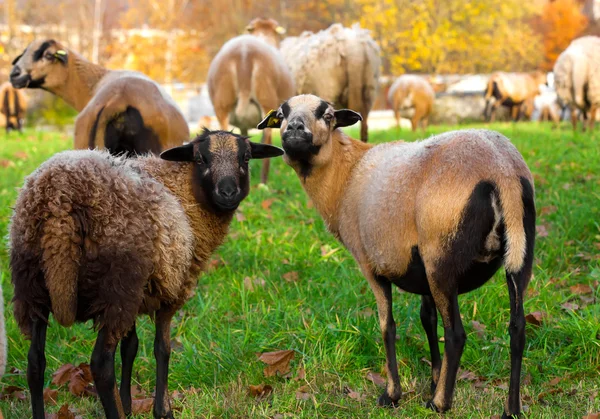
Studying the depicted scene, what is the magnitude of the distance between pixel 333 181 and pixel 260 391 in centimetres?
135

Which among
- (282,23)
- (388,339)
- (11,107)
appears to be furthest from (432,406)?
(282,23)

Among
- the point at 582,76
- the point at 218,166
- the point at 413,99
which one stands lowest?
the point at 413,99

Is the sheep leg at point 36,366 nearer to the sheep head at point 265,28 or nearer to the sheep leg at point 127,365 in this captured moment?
the sheep leg at point 127,365

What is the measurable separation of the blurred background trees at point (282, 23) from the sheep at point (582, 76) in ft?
45.6

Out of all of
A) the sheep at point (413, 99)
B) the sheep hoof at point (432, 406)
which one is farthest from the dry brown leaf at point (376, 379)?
the sheep at point (413, 99)

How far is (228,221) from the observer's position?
4246 millimetres

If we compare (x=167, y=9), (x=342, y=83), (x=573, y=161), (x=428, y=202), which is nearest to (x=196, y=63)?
(x=167, y=9)

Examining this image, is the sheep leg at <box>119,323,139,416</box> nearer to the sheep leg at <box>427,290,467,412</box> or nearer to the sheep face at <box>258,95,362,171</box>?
the sheep face at <box>258,95,362,171</box>

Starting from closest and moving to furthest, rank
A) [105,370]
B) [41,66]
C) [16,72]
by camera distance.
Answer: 1. [105,370]
2. [16,72]
3. [41,66]

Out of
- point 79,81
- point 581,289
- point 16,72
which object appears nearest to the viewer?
point 581,289

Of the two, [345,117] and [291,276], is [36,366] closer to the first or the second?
[345,117]

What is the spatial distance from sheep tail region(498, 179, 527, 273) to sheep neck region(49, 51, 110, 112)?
16.5 feet

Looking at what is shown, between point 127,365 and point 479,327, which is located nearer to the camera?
point 127,365

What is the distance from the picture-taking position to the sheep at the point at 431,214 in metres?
3.43
